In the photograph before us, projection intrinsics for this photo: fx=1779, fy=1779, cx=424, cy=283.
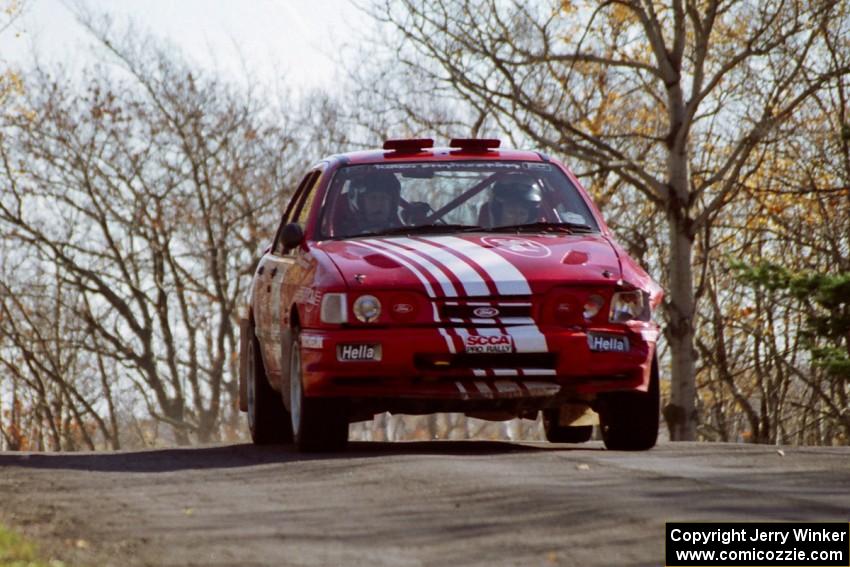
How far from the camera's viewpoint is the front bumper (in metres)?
9.97

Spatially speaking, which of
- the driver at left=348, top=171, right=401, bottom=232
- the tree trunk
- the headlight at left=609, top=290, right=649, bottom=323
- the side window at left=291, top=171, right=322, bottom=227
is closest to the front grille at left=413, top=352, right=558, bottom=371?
the headlight at left=609, top=290, right=649, bottom=323

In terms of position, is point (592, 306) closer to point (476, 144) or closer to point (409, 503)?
point (476, 144)

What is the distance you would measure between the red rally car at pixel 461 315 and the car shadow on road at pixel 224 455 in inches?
10.1

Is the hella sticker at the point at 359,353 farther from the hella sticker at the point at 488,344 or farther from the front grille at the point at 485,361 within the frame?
the hella sticker at the point at 488,344

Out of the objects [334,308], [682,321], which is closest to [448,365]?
[334,308]

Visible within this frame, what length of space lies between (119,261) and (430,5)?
18687mm

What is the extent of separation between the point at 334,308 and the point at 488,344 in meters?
0.89

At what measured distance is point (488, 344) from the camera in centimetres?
1000

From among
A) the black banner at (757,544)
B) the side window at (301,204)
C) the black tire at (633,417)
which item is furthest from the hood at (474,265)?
the black banner at (757,544)

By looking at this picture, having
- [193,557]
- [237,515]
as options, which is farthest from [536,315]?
[193,557]

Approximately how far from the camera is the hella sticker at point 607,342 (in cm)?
1014

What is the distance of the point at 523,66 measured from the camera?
82.7ft

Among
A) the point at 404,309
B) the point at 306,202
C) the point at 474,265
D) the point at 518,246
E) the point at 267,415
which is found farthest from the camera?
the point at 267,415

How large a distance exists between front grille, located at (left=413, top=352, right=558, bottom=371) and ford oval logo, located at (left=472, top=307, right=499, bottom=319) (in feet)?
0.70
